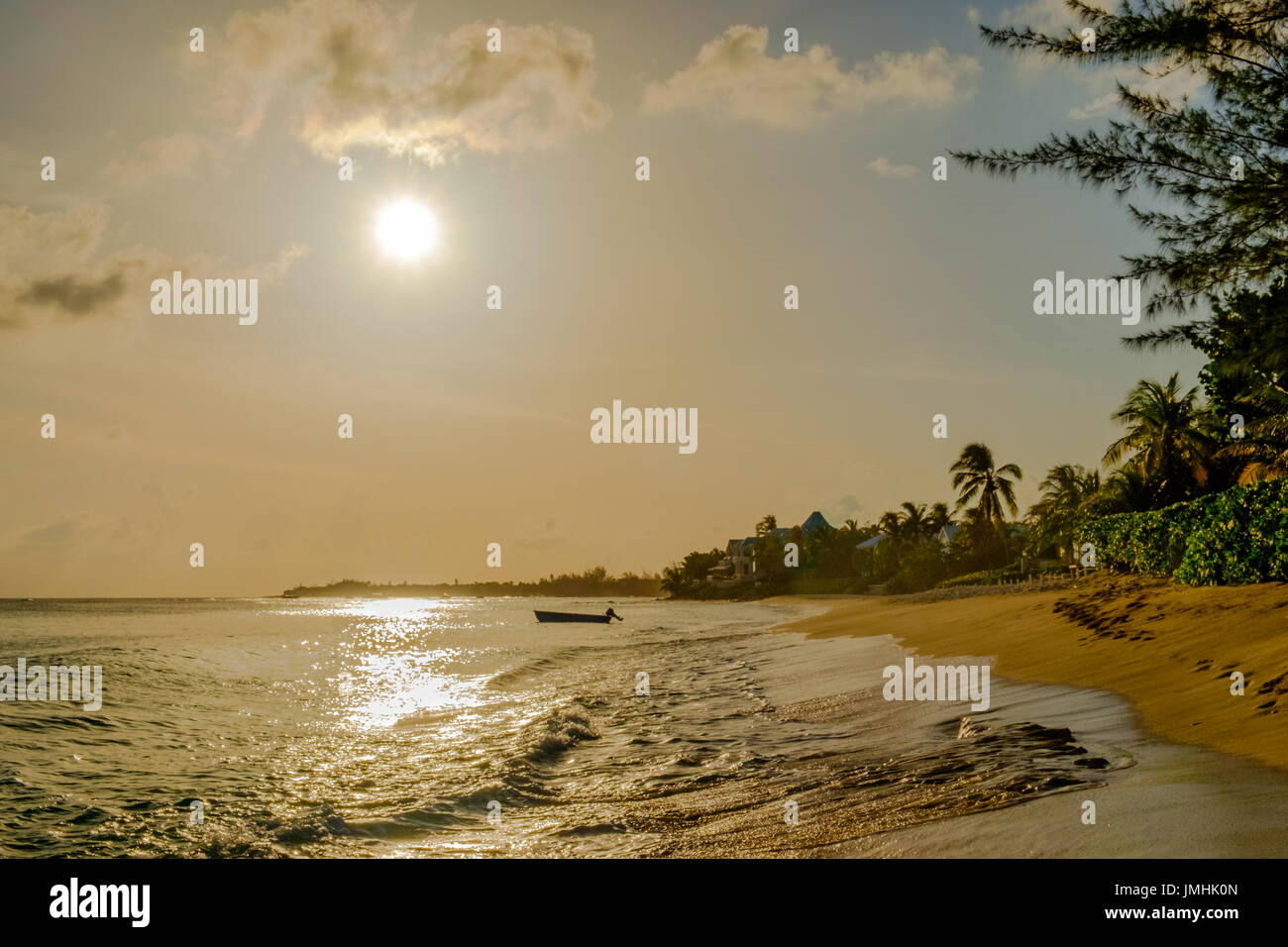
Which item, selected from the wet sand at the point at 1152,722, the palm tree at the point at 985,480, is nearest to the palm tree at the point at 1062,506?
the palm tree at the point at 985,480

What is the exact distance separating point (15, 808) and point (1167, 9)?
1620 centimetres

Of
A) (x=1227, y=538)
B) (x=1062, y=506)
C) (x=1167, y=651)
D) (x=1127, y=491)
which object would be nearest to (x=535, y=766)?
(x=1167, y=651)

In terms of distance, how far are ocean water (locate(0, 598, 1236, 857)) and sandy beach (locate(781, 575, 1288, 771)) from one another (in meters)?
0.90

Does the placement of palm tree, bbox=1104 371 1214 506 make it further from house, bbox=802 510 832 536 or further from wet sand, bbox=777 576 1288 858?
house, bbox=802 510 832 536

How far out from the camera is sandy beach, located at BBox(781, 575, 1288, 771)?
25.5 ft

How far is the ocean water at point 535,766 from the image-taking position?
7203 millimetres

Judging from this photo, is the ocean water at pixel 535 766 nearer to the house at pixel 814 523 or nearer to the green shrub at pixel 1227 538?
the green shrub at pixel 1227 538

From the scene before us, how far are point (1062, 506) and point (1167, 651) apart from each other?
50445 mm

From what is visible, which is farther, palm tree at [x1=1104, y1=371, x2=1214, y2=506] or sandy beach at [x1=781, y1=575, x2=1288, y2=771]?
palm tree at [x1=1104, y1=371, x2=1214, y2=506]

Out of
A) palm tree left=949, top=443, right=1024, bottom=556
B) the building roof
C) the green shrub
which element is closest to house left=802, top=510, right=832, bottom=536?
the building roof

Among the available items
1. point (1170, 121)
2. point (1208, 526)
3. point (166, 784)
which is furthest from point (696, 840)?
point (1208, 526)

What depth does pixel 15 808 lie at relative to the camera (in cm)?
990

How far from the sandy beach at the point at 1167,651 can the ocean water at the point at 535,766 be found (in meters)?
0.90
